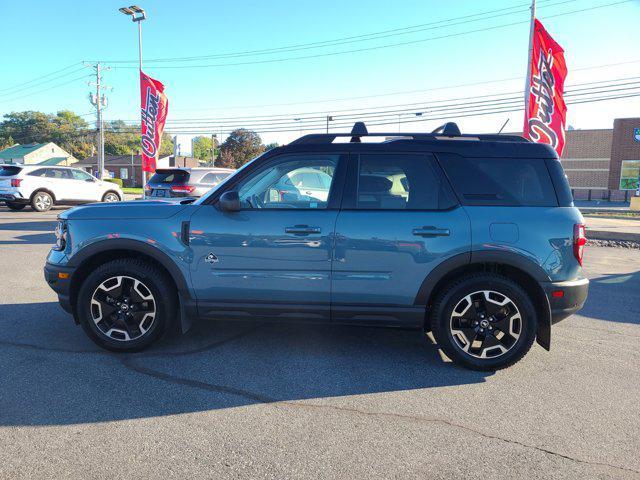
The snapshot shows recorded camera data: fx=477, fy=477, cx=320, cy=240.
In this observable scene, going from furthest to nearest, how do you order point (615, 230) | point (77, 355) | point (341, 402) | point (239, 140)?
point (239, 140), point (615, 230), point (77, 355), point (341, 402)

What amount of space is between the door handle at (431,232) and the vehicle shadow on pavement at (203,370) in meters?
1.13

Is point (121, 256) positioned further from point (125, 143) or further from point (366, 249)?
point (125, 143)

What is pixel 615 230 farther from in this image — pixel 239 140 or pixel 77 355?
pixel 239 140

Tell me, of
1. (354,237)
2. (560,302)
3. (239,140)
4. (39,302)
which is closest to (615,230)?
(560,302)

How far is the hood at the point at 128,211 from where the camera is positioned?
414 centimetres

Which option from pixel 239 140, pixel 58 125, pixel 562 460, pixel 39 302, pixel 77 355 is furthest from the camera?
pixel 58 125

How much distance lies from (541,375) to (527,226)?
1.24 metres

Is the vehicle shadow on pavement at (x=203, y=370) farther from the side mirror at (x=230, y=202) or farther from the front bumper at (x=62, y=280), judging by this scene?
the side mirror at (x=230, y=202)

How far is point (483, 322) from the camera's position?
3.95 meters

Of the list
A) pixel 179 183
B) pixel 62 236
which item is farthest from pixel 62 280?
pixel 179 183

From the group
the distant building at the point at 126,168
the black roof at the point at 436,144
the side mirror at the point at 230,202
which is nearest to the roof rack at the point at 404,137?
the black roof at the point at 436,144

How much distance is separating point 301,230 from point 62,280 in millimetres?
2173

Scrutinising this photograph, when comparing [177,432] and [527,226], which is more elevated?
[527,226]

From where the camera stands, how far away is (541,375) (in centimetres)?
393
